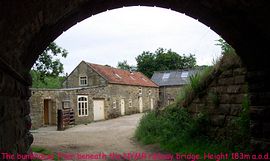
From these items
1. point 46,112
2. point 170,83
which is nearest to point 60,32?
point 46,112

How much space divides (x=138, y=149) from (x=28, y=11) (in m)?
7.31

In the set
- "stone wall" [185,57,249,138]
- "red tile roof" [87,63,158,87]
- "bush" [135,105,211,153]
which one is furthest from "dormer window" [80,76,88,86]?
"stone wall" [185,57,249,138]

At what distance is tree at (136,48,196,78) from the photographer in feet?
175

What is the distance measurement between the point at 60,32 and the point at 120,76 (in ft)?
92.5

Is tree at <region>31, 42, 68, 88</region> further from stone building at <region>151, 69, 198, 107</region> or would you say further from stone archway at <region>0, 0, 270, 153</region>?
stone building at <region>151, 69, 198, 107</region>

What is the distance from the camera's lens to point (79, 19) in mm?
5355

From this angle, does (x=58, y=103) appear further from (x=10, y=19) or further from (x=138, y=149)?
(x=10, y=19)

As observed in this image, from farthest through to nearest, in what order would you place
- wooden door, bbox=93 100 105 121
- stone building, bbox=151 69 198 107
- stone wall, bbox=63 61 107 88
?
stone building, bbox=151 69 198 107, stone wall, bbox=63 61 107 88, wooden door, bbox=93 100 105 121

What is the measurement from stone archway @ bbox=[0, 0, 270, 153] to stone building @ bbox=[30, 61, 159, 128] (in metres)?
Result: 18.1

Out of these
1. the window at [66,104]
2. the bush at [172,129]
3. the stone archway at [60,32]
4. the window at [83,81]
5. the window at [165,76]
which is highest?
the window at [165,76]

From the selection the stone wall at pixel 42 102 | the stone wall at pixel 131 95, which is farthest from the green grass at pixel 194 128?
the stone wall at pixel 131 95

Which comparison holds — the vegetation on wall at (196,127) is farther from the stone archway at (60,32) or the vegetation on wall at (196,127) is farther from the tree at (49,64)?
the tree at (49,64)

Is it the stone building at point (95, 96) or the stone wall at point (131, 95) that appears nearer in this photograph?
the stone building at point (95, 96)

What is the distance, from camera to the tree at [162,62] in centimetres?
5341
